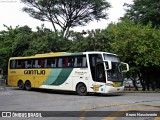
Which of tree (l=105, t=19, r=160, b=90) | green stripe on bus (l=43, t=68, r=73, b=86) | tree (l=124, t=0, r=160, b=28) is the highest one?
tree (l=124, t=0, r=160, b=28)

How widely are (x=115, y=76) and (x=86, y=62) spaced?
2.35m

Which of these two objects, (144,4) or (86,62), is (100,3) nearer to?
(144,4)

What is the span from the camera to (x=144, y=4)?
40.5 meters

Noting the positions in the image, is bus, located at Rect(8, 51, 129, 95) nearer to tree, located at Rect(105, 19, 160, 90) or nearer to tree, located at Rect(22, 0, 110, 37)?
tree, located at Rect(105, 19, 160, 90)

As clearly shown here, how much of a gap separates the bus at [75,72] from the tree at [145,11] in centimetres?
1609

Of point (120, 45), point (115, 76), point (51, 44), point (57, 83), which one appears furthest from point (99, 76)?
point (51, 44)

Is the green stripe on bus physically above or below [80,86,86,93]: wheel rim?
above

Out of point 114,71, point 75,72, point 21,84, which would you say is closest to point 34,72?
point 21,84

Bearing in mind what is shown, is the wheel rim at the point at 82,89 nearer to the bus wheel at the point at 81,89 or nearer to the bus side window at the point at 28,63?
the bus wheel at the point at 81,89

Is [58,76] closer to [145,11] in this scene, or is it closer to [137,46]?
[137,46]

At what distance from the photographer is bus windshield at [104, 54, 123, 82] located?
21.8 metres

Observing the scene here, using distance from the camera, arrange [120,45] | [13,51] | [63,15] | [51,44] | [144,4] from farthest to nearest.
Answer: [63,15] < [144,4] < [13,51] < [51,44] < [120,45]

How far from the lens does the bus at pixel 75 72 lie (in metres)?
21.8

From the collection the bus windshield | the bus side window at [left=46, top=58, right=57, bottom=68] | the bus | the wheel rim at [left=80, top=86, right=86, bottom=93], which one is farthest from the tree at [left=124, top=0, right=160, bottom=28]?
the wheel rim at [left=80, top=86, right=86, bottom=93]
